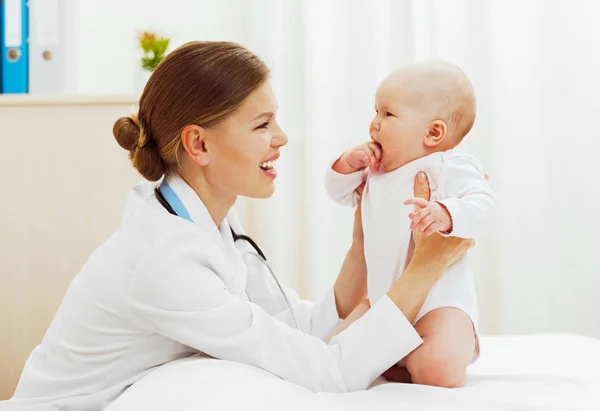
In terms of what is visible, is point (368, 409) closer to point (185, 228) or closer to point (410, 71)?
point (185, 228)

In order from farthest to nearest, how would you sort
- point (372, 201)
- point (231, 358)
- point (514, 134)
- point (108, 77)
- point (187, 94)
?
point (108, 77) → point (514, 134) → point (372, 201) → point (187, 94) → point (231, 358)

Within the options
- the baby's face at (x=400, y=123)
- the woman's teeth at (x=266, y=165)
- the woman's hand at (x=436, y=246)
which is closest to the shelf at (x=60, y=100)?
the woman's teeth at (x=266, y=165)

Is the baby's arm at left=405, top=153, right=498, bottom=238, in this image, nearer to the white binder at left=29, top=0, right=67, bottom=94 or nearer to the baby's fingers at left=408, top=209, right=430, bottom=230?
the baby's fingers at left=408, top=209, right=430, bottom=230

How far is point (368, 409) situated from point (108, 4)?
2131 millimetres

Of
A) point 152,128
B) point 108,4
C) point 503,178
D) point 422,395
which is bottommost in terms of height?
point 422,395

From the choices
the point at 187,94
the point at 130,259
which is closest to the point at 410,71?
the point at 187,94

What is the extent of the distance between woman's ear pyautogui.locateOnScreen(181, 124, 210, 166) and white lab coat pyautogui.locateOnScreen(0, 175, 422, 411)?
6 centimetres

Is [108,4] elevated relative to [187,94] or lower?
elevated

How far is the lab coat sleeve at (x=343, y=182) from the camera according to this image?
5.07ft

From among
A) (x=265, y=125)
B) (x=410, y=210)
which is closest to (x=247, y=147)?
(x=265, y=125)

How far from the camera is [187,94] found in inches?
54.2

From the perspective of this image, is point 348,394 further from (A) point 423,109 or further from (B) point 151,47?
(B) point 151,47

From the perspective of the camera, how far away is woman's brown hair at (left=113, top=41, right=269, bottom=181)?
4.51ft

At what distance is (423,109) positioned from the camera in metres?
1.43
